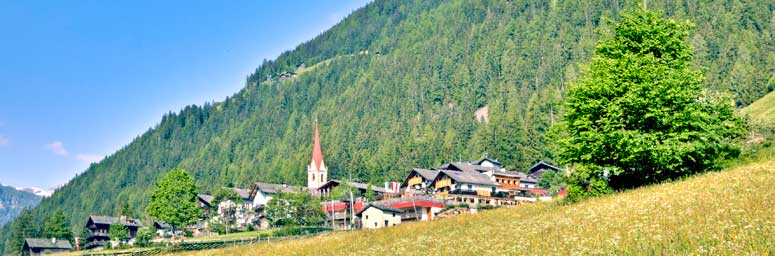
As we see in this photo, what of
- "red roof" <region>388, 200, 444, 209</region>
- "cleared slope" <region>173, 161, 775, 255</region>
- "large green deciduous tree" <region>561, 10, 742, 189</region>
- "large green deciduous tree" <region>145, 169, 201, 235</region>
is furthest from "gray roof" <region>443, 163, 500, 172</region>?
"cleared slope" <region>173, 161, 775, 255</region>

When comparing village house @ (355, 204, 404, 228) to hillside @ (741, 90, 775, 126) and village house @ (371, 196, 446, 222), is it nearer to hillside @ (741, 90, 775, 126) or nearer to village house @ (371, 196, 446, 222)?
village house @ (371, 196, 446, 222)

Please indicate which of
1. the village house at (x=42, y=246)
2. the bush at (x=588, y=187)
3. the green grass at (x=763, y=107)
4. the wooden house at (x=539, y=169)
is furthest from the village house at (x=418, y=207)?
the village house at (x=42, y=246)

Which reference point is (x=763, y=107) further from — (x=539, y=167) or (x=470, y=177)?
(x=470, y=177)

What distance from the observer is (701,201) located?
26.7 meters

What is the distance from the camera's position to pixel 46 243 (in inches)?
5856

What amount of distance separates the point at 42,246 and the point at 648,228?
145m

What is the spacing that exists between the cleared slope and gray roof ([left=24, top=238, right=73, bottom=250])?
125 meters

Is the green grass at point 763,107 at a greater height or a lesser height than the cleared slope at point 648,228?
greater

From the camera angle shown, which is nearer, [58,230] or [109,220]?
[58,230]

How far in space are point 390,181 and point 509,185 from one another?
1900 inches

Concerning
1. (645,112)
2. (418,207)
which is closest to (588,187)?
(645,112)

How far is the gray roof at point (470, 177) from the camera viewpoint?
128 meters

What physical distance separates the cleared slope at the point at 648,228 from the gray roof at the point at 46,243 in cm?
12516

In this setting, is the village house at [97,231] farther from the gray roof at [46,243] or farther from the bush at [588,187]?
the bush at [588,187]
